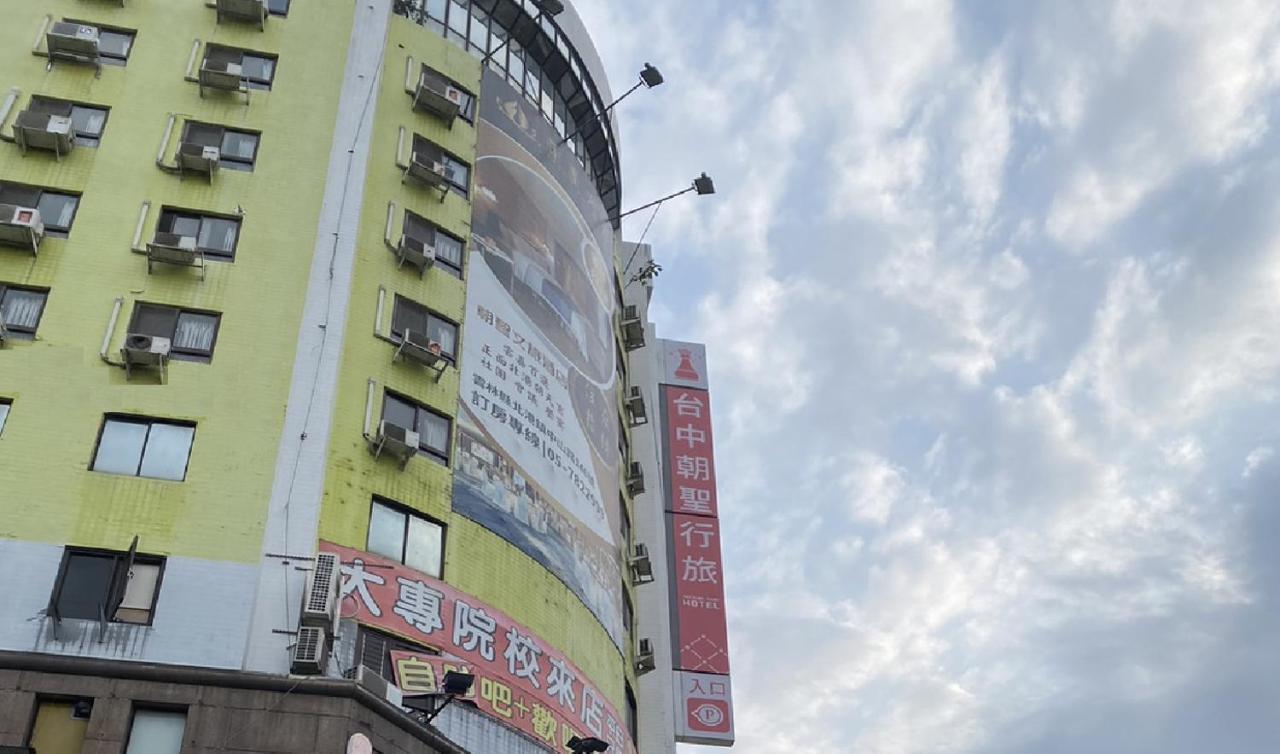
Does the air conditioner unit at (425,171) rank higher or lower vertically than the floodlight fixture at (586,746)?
higher

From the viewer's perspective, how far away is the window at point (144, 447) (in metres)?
22.3

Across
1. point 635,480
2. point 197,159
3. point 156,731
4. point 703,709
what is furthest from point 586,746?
point 197,159

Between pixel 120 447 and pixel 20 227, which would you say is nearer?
pixel 120 447

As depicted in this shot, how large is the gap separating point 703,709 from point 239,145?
22.5 metres

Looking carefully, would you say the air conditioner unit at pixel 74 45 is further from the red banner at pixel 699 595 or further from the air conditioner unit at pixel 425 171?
the red banner at pixel 699 595

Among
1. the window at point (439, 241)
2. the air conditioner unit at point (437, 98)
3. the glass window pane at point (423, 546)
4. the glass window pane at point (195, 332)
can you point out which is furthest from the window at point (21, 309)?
the air conditioner unit at point (437, 98)

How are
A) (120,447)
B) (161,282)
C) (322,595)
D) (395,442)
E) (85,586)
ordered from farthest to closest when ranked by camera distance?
(161,282)
(395,442)
(120,447)
(322,595)
(85,586)

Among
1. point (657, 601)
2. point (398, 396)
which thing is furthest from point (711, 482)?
point (398, 396)

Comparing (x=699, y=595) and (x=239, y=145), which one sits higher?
(x=239, y=145)

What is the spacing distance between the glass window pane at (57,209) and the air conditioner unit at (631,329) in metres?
20.1

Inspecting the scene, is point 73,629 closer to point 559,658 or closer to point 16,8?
point 559,658

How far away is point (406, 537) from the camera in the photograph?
2427 cm

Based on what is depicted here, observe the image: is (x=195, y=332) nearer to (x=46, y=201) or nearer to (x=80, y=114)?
(x=46, y=201)

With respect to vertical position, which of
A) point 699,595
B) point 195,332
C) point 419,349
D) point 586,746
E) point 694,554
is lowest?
point 586,746
